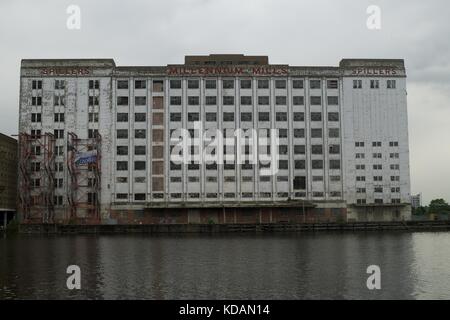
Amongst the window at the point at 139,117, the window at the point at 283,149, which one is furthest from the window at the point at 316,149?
the window at the point at 139,117

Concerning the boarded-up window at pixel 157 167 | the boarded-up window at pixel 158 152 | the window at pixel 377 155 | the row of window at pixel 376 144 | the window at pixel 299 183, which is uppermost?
the row of window at pixel 376 144

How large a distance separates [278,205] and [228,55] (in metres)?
41.7

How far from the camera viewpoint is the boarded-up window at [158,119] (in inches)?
4966

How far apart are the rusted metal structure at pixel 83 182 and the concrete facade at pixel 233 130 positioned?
5.38 feet

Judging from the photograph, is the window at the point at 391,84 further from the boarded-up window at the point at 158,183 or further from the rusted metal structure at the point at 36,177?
the rusted metal structure at the point at 36,177

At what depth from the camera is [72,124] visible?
410 feet

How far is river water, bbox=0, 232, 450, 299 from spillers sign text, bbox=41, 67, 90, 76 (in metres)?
69.2

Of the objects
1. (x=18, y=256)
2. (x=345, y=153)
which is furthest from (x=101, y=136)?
(x=18, y=256)

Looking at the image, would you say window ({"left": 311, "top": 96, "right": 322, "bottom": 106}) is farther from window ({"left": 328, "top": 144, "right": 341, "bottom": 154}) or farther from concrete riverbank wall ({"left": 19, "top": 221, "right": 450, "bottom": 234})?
concrete riverbank wall ({"left": 19, "top": 221, "right": 450, "bottom": 234})

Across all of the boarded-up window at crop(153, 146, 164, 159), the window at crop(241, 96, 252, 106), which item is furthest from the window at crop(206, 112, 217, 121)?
the boarded-up window at crop(153, 146, 164, 159)

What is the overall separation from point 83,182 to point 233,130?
3735 centimetres

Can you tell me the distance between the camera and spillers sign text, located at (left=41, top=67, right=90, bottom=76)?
126 m

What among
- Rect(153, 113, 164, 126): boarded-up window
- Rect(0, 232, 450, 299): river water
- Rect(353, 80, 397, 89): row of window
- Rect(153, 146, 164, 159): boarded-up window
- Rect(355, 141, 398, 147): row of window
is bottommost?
Rect(0, 232, 450, 299): river water
